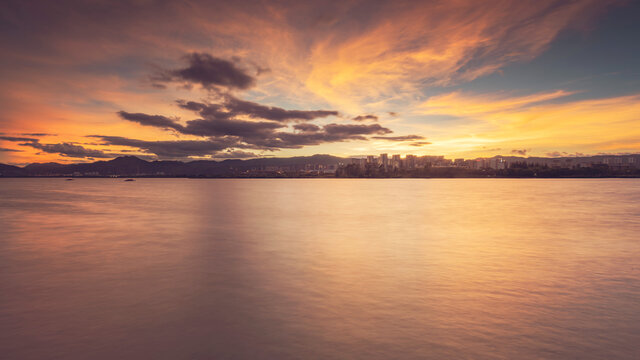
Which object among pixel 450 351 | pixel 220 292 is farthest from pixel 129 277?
pixel 450 351

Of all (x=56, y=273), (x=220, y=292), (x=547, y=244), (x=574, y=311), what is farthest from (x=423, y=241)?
(x=56, y=273)

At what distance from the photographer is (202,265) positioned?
15.4 meters

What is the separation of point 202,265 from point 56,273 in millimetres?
5515

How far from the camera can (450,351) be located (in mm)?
7293

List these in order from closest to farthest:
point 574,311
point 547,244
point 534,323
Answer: point 534,323, point 574,311, point 547,244

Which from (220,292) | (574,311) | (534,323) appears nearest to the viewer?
(534,323)

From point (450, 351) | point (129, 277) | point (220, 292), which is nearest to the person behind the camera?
point (450, 351)

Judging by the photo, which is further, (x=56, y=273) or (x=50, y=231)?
(x=50, y=231)

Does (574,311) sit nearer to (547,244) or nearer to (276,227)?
(547,244)

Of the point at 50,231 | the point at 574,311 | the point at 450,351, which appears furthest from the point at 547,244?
the point at 50,231

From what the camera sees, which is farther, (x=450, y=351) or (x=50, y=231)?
(x=50, y=231)

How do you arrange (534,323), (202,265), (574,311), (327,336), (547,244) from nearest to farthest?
(327,336)
(534,323)
(574,311)
(202,265)
(547,244)

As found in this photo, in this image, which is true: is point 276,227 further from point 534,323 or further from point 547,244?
point 534,323

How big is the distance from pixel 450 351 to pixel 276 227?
22.2m
